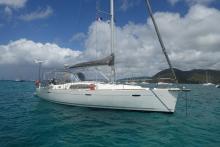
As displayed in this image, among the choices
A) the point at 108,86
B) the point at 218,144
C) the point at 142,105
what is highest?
the point at 108,86

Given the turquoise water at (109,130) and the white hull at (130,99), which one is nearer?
the turquoise water at (109,130)

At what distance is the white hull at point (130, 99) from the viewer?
60.0 feet

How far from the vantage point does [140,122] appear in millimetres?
15570

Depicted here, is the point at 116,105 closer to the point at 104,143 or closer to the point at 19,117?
the point at 19,117

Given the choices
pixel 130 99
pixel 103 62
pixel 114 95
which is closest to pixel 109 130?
pixel 130 99

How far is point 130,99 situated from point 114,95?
1304 mm

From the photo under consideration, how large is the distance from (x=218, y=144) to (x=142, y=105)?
26.6 feet

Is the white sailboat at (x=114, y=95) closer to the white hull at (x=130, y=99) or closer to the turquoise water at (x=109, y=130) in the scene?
the white hull at (x=130, y=99)

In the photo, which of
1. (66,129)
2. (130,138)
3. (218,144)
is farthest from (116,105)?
(218,144)

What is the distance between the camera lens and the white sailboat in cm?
1834

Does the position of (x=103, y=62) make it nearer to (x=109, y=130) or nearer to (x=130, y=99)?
(x=130, y=99)

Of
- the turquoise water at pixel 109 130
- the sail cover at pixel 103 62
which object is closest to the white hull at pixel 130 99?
the turquoise water at pixel 109 130

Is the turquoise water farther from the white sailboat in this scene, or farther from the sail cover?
the sail cover

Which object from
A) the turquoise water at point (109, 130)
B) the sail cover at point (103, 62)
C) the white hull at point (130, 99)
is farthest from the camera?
the sail cover at point (103, 62)
